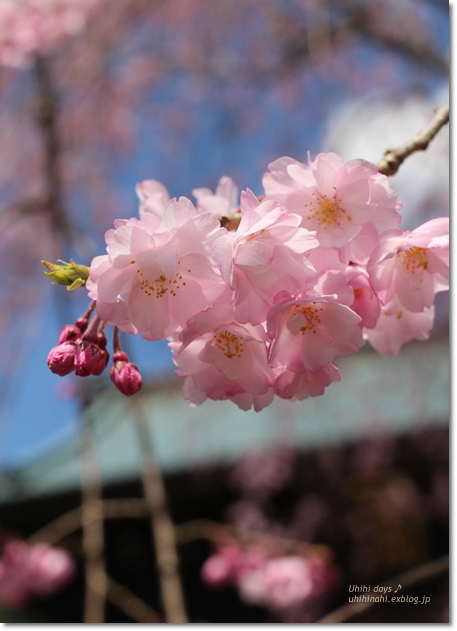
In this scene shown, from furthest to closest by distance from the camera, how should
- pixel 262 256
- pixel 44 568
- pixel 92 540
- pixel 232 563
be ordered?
pixel 44 568 < pixel 232 563 < pixel 92 540 < pixel 262 256

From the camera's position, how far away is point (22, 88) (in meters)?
3.27

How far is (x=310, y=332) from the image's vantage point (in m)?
0.56

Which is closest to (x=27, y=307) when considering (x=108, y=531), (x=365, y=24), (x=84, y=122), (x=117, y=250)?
(x=84, y=122)

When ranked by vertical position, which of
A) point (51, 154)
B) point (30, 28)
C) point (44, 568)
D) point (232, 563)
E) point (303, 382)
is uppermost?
point (30, 28)

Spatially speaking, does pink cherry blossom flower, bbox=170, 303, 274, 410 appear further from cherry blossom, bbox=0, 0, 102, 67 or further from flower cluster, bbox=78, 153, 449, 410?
cherry blossom, bbox=0, 0, 102, 67

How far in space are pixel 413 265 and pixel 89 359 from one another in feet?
1.19

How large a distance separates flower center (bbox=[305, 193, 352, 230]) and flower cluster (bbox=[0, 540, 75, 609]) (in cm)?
278

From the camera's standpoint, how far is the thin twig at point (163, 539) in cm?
198

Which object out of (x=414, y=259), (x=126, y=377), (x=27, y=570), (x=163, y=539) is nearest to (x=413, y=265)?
(x=414, y=259)

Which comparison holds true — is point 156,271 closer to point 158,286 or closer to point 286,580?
point 158,286

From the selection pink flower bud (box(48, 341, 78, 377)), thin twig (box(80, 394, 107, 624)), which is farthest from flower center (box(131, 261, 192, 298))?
thin twig (box(80, 394, 107, 624))

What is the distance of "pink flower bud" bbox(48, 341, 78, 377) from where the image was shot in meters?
0.57

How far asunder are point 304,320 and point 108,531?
15.8ft

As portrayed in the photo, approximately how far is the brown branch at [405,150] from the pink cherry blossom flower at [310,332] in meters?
0.21
